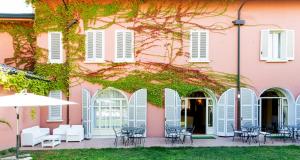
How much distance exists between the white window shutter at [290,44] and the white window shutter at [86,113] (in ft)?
34.5

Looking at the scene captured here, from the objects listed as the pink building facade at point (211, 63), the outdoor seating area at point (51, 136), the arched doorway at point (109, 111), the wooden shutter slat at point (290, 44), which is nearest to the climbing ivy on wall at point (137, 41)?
the pink building facade at point (211, 63)

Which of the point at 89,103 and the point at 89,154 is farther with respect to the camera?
the point at 89,103

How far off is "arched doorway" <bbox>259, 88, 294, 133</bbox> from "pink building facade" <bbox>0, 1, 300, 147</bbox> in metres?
0.09

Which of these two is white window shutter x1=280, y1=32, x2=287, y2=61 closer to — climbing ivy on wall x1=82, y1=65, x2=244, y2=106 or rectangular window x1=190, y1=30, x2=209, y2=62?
climbing ivy on wall x1=82, y1=65, x2=244, y2=106

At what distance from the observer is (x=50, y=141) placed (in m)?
14.8

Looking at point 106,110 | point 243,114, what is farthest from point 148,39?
point 243,114

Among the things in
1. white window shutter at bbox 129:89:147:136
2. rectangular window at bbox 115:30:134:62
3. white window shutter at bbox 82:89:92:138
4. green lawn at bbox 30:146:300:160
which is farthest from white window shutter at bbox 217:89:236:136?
white window shutter at bbox 82:89:92:138

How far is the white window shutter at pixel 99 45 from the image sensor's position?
1703cm

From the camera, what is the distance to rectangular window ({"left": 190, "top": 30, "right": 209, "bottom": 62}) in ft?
56.4

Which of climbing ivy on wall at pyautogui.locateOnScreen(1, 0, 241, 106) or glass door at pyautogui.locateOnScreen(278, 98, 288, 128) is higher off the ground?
climbing ivy on wall at pyautogui.locateOnScreen(1, 0, 241, 106)

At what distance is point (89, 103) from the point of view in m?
16.5

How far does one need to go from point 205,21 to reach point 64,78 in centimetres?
779

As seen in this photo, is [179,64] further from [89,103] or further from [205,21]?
[89,103]

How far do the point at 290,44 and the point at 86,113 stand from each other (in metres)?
11.0
